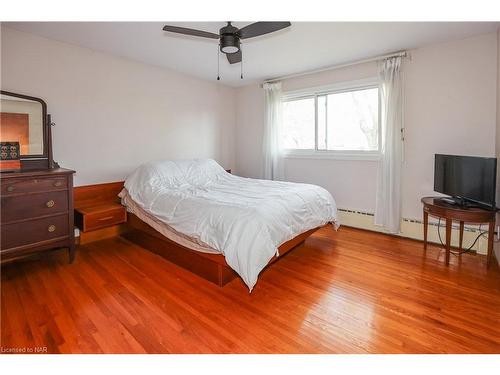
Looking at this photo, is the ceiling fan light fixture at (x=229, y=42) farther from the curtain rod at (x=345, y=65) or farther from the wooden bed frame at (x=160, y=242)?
the curtain rod at (x=345, y=65)

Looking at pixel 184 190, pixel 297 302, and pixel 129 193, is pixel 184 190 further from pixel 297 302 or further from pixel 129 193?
pixel 297 302

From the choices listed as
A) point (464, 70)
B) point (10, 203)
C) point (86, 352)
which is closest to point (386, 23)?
point (464, 70)

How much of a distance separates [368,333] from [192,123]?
379 cm

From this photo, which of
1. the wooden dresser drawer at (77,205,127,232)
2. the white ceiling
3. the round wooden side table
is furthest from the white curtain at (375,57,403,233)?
the wooden dresser drawer at (77,205,127,232)

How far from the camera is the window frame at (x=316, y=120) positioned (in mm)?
3639

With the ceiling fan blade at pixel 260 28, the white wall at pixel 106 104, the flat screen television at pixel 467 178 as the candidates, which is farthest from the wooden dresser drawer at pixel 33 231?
the flat screen television at pixel 467 178

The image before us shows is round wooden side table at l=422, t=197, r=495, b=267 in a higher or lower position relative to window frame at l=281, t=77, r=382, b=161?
lower

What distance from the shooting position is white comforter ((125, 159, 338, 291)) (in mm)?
2084

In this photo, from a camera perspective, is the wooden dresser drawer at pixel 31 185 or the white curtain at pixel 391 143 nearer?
the wooden dresser drawer at pixel 31 185

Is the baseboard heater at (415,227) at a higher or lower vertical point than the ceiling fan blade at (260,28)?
lower

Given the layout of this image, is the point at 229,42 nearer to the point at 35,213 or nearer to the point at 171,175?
the point at 171,175

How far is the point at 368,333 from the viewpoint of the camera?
1703 millimetres

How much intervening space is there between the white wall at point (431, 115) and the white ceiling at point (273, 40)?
20cm

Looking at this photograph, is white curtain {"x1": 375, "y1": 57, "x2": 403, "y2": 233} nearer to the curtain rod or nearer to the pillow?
the curtain rod
